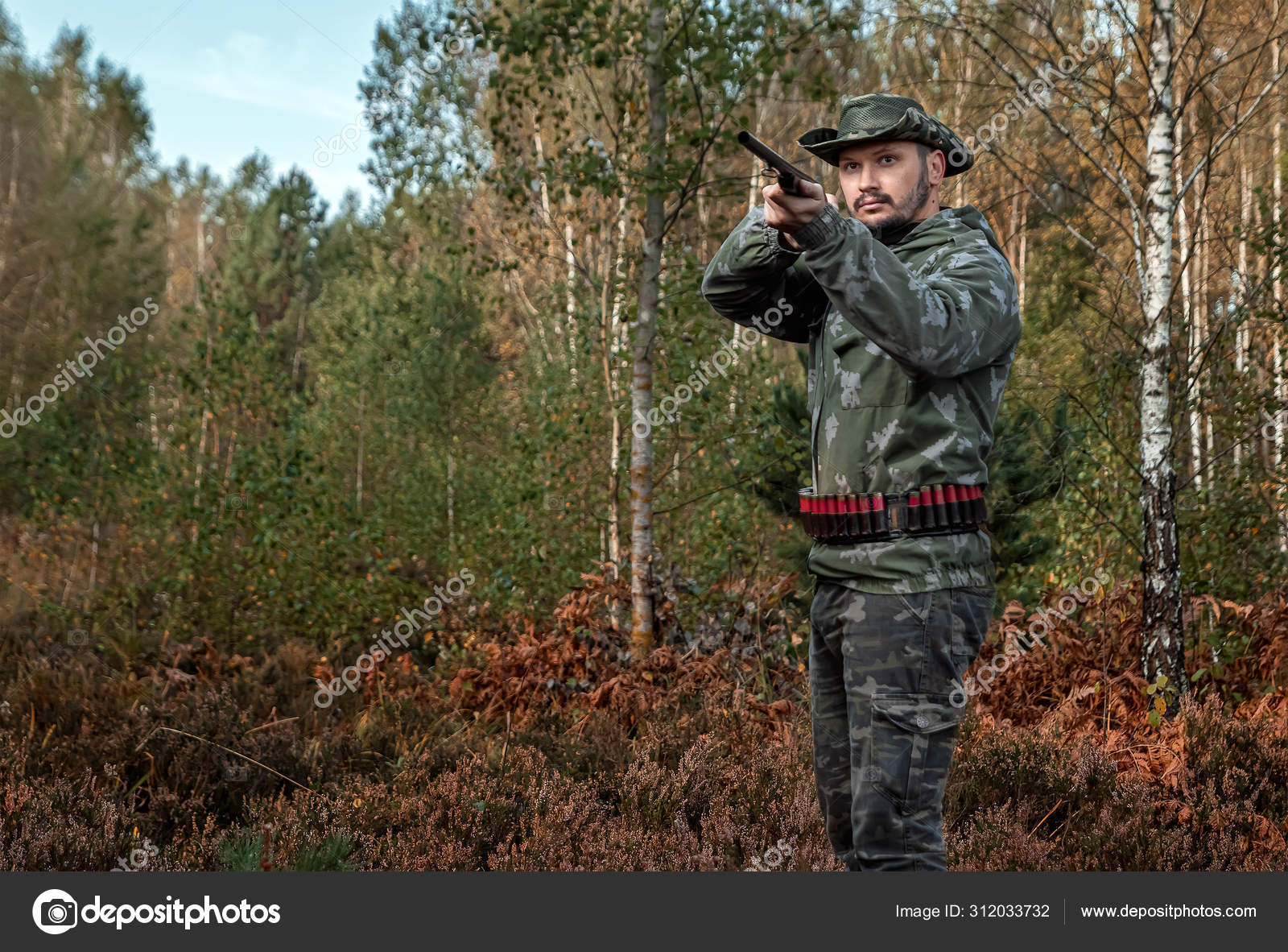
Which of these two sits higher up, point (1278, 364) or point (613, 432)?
point (1278, 364)

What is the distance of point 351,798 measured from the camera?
4.35 m

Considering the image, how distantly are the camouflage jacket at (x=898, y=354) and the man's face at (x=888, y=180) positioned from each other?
0.06 metres

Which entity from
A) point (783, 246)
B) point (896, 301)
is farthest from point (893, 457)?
point (783, 246)

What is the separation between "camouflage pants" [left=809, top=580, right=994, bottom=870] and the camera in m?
2.26

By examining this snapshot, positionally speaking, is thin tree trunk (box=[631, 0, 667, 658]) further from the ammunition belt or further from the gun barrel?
the gun barrel

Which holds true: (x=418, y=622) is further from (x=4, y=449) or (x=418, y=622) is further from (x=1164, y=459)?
(x=4, y=449)

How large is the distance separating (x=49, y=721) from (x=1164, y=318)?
6394 mm

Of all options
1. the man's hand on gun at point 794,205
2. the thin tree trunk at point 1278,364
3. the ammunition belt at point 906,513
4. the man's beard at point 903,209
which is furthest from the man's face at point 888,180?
the thin tree trunk at point 1278,364

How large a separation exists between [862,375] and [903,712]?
2.55 ft

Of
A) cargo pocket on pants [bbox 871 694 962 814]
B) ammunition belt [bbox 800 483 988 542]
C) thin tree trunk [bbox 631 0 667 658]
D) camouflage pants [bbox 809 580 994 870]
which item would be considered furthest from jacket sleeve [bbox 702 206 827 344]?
thin tree trunk [bbox 631 0 667 658]

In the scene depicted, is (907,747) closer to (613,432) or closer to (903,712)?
(903,712)

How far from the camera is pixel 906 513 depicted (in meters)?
2.32

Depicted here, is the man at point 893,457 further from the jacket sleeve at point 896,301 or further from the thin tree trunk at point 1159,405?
the thin tree trunk at point 1159,405

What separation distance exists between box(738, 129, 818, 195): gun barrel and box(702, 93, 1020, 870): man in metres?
0.02
